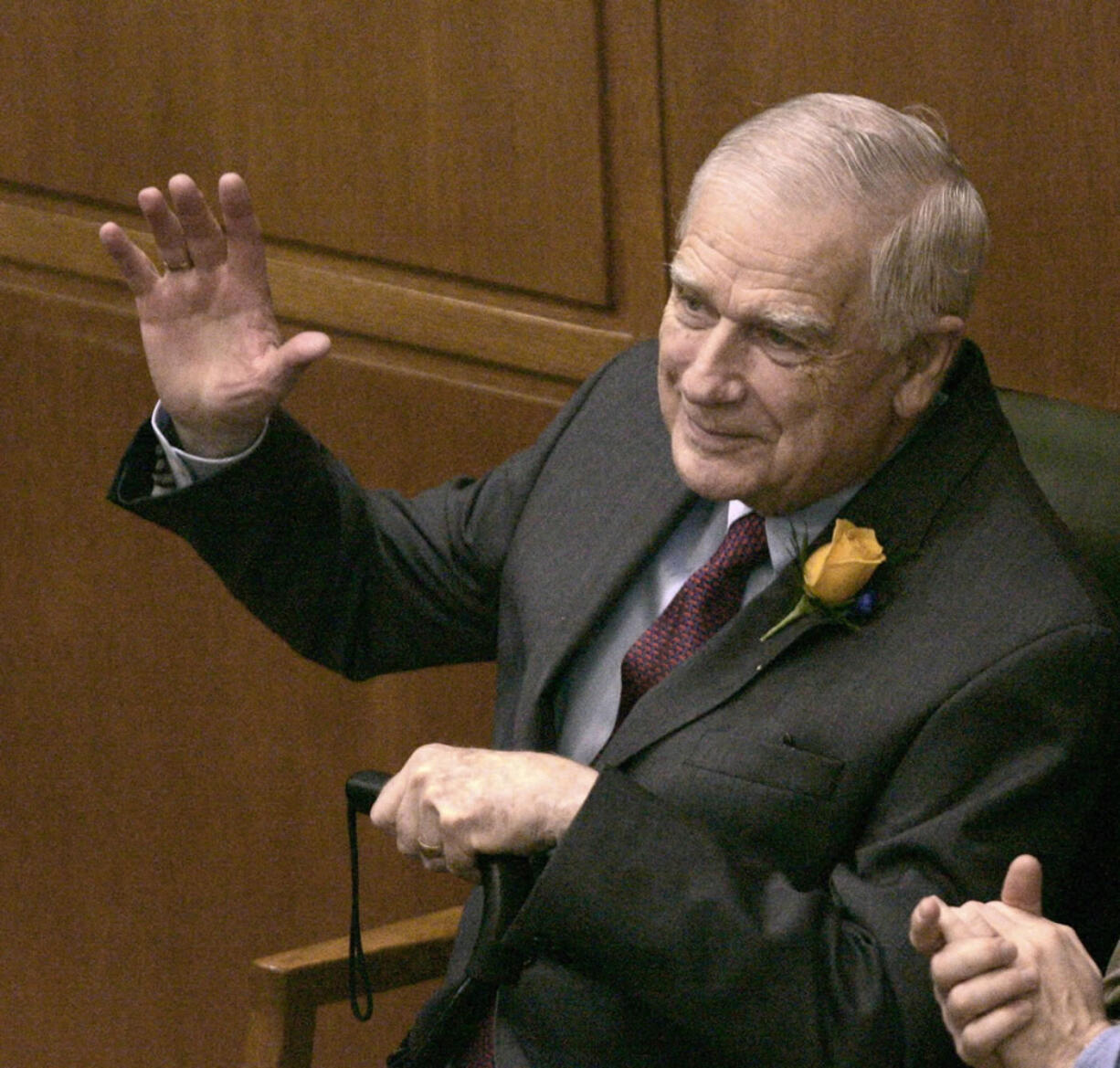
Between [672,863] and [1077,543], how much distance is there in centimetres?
56

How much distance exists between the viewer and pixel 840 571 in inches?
86.0

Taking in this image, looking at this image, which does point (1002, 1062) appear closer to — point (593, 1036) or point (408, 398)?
point (593, 1036)

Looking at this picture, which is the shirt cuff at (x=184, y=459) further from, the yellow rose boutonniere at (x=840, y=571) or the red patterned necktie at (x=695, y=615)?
the yellow rose boutonniere at (x=840, y=571)

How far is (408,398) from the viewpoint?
3287 millimetres

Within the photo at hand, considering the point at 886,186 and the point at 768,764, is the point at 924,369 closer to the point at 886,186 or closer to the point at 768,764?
the point at 886,186

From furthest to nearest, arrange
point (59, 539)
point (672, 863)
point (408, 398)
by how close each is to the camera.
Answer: point (59, 539), point (408, 398), point (672, 863)

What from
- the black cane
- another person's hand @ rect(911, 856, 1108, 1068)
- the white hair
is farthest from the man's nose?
another person's hand @ rect(911, 856, 1108, 1068)

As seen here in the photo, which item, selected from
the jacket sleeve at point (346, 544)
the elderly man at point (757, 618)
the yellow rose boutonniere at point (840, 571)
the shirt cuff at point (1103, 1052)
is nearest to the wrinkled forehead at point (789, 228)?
the elderly man at point (757, 618)

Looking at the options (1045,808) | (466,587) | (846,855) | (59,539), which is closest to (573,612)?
Answer: (466,587)

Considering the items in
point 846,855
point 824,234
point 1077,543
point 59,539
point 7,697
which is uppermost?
point 824,234

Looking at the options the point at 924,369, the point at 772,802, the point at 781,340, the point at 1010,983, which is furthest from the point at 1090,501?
the point at 1010,983

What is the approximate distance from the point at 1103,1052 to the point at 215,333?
1.22m

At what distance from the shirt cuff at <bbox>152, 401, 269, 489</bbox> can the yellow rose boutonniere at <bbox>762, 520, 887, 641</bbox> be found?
65cm

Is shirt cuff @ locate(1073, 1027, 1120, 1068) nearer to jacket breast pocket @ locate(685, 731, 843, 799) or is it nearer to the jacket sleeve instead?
jacket breast pocket @ locate(685, 731, 843, 799)
